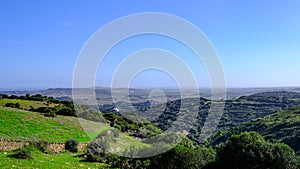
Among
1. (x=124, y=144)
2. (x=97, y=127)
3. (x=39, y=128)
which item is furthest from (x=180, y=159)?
(x=97, y=127)

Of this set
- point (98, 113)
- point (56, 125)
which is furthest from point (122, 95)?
point (98, 113)

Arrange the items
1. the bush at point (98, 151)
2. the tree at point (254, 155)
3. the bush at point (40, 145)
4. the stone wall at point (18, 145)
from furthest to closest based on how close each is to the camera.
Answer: the bush at point (98, 151), the bush at point (40, 145), the stone wall at point (18, 145), the tree at point (254, 155)

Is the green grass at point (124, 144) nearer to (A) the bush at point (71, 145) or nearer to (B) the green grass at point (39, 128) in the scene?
(B) the green grass at point (39, 128)

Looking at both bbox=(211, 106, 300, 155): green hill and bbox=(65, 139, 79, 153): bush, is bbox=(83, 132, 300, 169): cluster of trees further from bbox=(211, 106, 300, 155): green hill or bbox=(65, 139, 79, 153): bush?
bbox=(211, 106, 300, 155): green hill

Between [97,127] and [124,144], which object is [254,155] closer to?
[124,144]

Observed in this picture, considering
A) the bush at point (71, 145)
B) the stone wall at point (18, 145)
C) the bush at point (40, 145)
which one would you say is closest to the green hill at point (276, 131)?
the bush at point (71, 145)

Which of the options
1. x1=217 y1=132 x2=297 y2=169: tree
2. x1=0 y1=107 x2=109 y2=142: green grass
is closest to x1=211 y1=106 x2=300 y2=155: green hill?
x1=217 y1=132 x2=297 y2=169: tree

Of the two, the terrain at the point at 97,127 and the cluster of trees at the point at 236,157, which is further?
the terrain at the point at 97,127
